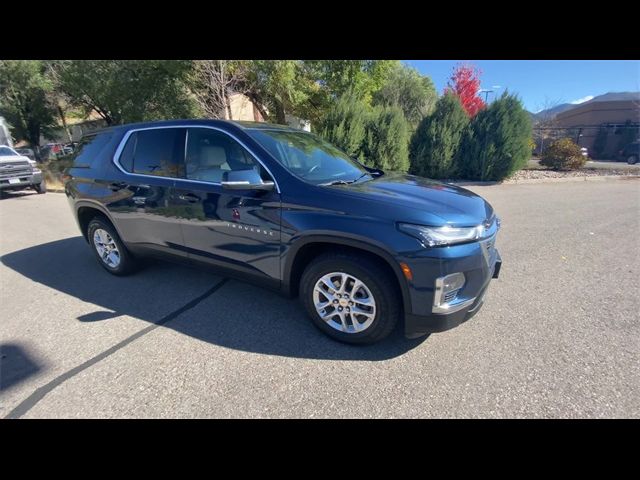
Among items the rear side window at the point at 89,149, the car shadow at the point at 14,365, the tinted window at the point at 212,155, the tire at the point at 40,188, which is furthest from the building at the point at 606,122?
the tire at the point at 40,188

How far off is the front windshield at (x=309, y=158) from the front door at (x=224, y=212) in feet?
0.78

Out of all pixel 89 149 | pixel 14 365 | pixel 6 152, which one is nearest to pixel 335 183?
pixel 14 365

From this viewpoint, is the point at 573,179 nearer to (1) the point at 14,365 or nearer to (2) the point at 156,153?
(2) the point at 156,153

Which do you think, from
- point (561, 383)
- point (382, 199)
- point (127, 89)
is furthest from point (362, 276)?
point (127, 89)

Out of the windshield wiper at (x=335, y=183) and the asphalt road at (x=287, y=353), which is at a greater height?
the windshield wiper at (x=335, y=183)

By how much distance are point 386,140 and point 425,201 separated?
904 cm

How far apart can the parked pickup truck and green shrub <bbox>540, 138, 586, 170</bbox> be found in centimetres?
2091

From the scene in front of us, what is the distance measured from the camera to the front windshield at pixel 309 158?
2.79 meters

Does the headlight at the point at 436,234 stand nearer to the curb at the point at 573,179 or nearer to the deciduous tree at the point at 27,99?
the curb at the point at 573,179

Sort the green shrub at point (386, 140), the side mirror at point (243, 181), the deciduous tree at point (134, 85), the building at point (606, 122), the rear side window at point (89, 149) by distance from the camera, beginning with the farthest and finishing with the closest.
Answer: the building at point (606, 122)
the deciduous tree at point (134, 85)
the green shrub at point (386, 140)
the rear side window at point (89, 149)
the side mirror at point (243, 181)

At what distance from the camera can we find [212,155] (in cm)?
302
